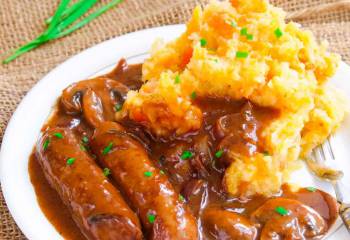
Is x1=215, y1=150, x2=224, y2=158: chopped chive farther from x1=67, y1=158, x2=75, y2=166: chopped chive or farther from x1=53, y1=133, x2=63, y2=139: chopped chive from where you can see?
x1=53, y1=133, x2=63, y2=139: chopped chive

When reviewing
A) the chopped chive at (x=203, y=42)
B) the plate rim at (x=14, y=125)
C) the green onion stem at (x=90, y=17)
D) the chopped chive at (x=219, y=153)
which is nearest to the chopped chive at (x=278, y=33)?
the chopped chive at (x=203, y=42)

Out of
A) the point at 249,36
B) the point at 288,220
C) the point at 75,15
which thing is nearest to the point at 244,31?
the point at 249,36

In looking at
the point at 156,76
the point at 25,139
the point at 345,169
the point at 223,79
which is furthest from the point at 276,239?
the point at 25,139

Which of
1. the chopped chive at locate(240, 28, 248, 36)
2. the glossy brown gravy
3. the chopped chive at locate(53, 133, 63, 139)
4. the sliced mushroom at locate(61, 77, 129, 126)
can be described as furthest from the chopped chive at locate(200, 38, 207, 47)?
the chopped chive at locate(53, 133, 63, 139)

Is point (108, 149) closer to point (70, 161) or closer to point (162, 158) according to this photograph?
point (70, 161)

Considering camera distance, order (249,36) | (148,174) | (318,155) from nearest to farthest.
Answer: (148,174) < (249,36) < (318,155)

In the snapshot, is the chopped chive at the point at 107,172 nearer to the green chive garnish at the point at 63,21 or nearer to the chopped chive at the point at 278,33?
the chopped chive at the point at 278,33
